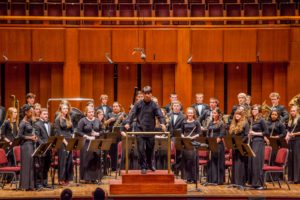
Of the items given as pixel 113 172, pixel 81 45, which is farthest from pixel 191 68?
pixel 113 172

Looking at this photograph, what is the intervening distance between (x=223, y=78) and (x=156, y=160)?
497 centimetres

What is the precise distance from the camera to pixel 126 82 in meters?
18.1

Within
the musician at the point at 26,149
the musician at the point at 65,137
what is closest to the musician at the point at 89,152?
the musician at the point at 65,137

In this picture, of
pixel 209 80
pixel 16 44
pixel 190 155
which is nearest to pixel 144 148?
pixel 190 155

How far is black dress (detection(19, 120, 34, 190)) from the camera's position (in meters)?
11.8

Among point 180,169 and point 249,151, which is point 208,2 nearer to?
point 180,169

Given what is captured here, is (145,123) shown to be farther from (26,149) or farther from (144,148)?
(26,149)

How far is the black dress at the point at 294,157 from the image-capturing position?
1300 centimetres

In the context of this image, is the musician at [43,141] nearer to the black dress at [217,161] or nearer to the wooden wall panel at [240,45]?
the black dress at [217,161]

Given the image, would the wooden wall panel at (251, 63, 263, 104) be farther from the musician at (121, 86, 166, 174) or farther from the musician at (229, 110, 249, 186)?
the musician at (121, 86, 166, 174)

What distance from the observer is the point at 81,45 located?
692 inches

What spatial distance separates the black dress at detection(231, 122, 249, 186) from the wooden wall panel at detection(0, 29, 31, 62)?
750 centimetres

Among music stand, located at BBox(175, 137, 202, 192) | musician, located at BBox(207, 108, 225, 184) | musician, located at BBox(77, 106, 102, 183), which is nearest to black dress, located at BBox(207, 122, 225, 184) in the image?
musician, located at BBox(207, 108, 225, 184)

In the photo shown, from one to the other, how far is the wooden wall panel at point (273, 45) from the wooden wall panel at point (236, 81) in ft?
2.36
